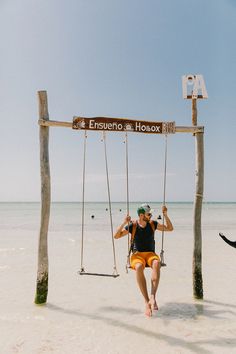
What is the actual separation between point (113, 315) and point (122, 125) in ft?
11.7

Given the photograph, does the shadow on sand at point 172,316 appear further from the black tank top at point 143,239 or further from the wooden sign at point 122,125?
the wooden sign at point 122,125

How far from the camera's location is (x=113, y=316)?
634 cm

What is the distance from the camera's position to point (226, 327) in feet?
18.7

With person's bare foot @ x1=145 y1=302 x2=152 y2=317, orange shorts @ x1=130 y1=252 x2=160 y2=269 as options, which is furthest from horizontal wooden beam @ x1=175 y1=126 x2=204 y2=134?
person's bare foot @ x1=145 y1=302 x2=152 y2=317

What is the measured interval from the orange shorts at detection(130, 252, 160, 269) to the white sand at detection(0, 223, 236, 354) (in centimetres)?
92

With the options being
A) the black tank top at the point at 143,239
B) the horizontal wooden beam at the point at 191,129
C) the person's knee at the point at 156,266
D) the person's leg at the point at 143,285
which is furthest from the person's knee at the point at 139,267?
the horizontal wooden beam at the point at 191,129

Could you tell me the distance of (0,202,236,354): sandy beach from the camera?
5.06 m

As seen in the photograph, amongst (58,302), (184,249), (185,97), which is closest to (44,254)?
(58,302)

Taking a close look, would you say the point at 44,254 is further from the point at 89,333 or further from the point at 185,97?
the point at 185,97

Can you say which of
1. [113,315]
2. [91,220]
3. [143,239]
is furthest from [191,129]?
[91,220]

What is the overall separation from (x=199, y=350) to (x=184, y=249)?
10.5 m

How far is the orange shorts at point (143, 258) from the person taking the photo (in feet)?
20.9

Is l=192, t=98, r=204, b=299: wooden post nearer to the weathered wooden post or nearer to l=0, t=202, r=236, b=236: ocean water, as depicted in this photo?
the weathered wooden post

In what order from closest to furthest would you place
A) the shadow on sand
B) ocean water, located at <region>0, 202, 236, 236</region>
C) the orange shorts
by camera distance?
the shadow on sand → the orange shorts → ocean water, located at <region>0, 202, 236, 236</region>
